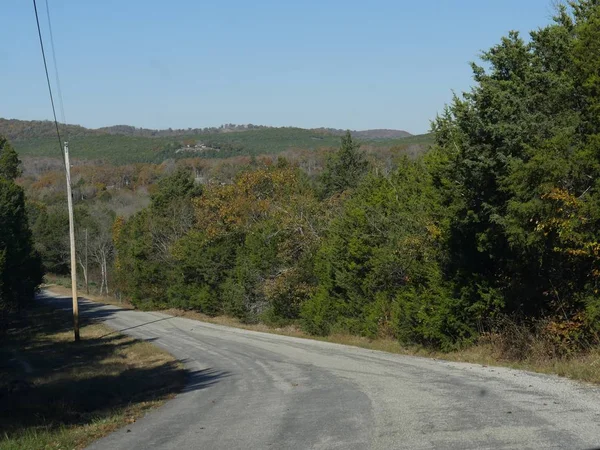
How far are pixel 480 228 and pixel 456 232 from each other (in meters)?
1.30

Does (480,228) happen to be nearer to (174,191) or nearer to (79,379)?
(79,379)

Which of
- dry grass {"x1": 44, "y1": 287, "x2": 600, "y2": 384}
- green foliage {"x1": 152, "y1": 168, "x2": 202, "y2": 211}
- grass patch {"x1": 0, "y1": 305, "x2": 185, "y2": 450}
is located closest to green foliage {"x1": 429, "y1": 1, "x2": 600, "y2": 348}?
dry grass {"x1": 44, "y1": 287, "x2": 600, "y2": 384}

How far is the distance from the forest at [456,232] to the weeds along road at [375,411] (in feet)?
10.8

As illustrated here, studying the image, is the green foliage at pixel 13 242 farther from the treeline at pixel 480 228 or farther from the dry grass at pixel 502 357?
the dry grass at pixel 502 357

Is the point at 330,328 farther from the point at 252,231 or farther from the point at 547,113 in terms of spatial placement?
the point at 547,113

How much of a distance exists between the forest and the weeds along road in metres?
3.31

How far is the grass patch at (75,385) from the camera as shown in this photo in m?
11.2

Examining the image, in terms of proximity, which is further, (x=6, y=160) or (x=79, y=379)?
(x=6, y=160)

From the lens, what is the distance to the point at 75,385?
19.6 metres

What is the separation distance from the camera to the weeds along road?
858 centimetres

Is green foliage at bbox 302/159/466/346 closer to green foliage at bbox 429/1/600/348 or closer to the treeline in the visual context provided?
the treeline

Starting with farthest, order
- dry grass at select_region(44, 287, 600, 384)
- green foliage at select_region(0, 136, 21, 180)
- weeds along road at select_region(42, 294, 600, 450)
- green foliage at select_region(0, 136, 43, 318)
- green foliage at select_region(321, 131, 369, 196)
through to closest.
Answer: green foliage at select_region(321, 131, 369, 196) < green foliage at select_region(0, 136, 21, 180) < green foliage at select_region(0, 136, 43, 318) < dry grass at select_region(44, 287, 600, 384) < weeds along road at select_region(42, 294, 600, 450)

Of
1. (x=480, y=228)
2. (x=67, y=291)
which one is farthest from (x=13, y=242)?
(x=480, y=228)

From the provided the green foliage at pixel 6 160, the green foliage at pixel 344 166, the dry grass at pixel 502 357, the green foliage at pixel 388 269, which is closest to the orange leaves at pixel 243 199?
the green foliage at pixel 344 166
